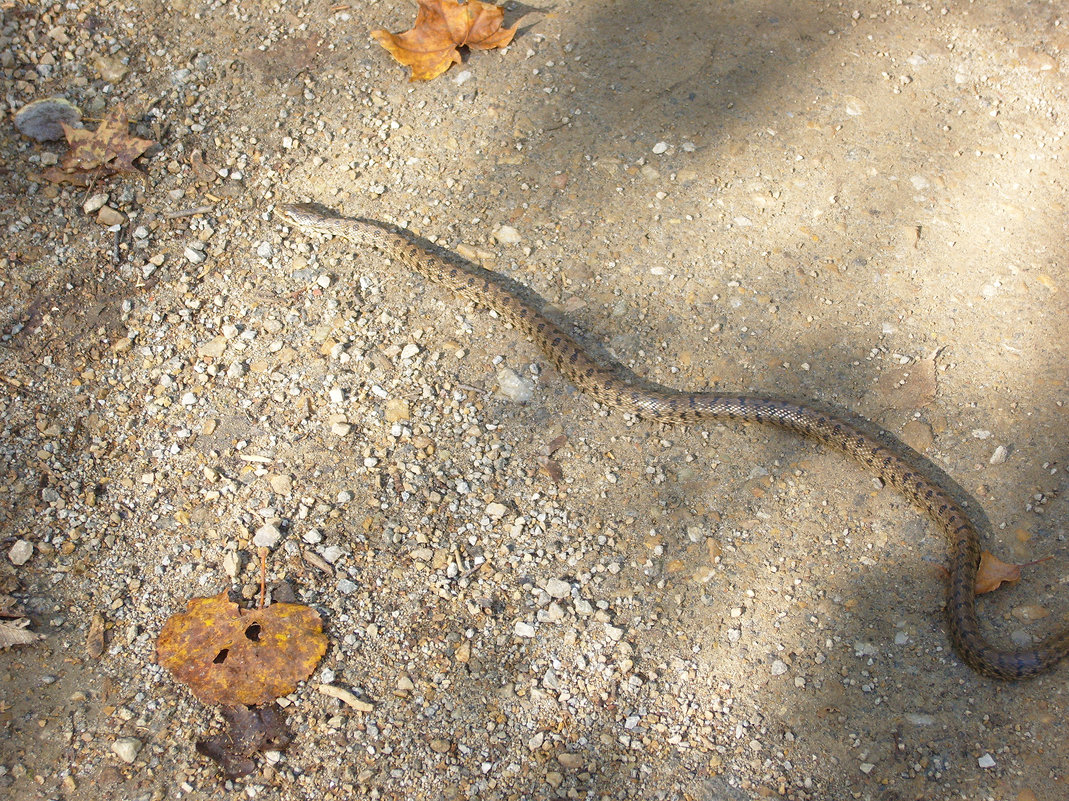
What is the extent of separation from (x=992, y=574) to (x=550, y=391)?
3.02m

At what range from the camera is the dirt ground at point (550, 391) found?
14.6 ft

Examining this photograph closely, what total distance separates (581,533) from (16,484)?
3.49 metres

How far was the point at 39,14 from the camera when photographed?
7.09 m

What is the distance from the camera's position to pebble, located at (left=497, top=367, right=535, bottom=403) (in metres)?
5.84

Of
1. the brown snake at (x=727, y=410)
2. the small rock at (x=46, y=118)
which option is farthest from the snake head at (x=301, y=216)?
the small rock at (x=46, y=118)

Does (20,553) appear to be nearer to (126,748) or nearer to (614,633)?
(126,748)

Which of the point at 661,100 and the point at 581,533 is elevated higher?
the point at 661,100

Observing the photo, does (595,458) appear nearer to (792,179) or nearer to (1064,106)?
(792,179)

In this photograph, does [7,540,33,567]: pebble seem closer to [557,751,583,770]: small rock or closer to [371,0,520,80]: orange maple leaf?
[557,751,583,770]: small rock

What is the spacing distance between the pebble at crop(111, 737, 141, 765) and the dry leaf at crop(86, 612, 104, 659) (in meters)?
0.53

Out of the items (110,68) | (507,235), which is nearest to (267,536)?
(507,235)

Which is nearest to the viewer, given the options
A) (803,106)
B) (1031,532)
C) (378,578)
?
(378,578)

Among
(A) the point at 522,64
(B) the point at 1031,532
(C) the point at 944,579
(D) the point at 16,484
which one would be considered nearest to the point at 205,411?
(D) the point at 16,484

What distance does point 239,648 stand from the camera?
14.9 feet
